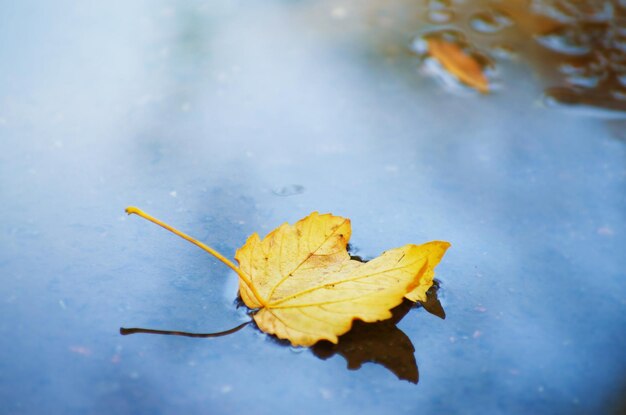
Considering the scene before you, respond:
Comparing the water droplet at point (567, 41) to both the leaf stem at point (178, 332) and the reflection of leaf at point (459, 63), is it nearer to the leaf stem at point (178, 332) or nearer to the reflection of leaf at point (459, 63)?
the reflection of leaf at point (459, 63)

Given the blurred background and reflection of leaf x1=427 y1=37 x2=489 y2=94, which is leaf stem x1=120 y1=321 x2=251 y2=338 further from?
reflection of leaf x1=427 y1=37 x2=489 y2=94

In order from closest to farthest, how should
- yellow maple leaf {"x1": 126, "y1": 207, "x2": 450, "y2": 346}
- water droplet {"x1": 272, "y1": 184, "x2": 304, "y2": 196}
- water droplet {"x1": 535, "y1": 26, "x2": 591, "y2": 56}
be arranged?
1. yellow maple leaf {"x1": 126, "y1": 207, "x2": 450, "y2": 346}
2. water droplet {"x1": 272, "y1": 184, "x2": 304, "y2": 196}
3. water droplet {"x1": 535, "y1": 26, "x2": 591, "y2": 56}

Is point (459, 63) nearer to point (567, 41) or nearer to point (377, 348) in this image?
point (567, 41)

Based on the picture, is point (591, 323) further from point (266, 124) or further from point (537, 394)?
point (266, 124)

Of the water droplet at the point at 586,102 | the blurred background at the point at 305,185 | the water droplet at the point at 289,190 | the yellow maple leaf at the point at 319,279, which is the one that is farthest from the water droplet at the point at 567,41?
the yellow maple leaf at the point at 319,279

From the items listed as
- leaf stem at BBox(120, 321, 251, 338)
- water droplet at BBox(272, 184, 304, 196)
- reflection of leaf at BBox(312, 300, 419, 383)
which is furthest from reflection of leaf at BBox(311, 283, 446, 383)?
water droplet at BBox(272, 184, 304, 196)

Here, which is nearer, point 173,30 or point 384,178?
point 384,178

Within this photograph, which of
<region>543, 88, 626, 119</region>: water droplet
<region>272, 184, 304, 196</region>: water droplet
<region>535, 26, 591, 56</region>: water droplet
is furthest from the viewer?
<region>535, 26, 591, 56</region>: water droplet

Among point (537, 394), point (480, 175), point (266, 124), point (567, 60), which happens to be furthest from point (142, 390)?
point (567, 60)
